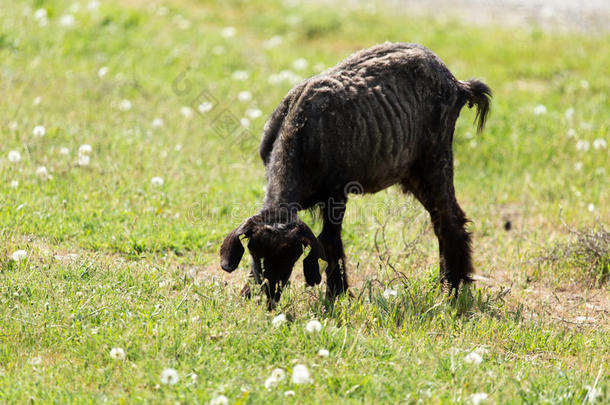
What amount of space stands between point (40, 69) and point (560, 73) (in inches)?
295

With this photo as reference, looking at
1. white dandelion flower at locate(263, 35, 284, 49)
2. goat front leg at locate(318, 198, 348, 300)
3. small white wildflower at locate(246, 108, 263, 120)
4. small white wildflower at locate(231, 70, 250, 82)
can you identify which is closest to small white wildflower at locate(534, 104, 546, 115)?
small white wildflower at locate(246, 108, 263, 120)

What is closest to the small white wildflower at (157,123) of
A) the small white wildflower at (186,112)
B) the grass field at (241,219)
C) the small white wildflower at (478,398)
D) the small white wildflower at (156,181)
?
the grass field at (241,219)

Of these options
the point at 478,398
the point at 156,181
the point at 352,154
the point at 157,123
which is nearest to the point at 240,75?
the point at 157,123

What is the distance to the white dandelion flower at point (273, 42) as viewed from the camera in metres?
12.2

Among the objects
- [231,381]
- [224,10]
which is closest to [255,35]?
[224,10]

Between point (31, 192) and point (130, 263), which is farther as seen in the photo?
point (31, 192)

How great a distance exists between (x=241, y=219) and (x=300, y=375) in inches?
129

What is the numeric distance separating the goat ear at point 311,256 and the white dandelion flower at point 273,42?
289 inches

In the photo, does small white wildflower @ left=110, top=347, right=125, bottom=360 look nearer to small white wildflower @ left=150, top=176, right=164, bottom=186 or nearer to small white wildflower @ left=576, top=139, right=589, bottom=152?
small white wildflower @ left=150, top=176, right=164, bottom=186

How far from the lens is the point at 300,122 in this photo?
5695mm

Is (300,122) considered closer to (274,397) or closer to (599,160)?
(274,397)

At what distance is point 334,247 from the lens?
5879 mm

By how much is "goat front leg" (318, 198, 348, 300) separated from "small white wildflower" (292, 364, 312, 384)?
5.22 feet

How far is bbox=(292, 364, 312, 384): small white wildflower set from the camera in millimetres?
4203
